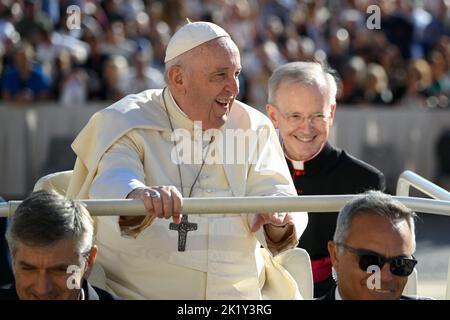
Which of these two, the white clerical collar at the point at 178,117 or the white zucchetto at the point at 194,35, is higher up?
the white zucchetto at the point at 194,35

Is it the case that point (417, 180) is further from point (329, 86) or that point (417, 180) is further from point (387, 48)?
point (387, 48)

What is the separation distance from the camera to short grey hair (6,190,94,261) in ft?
13.2

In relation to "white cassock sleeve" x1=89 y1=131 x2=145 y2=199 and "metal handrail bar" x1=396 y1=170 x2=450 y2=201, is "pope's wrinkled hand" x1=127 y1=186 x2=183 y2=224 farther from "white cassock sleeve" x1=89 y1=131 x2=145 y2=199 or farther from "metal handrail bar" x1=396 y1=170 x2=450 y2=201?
"metal handrail bar" x1=396 y1=170 x2=450 y2=201

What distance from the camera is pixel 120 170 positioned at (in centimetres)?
488

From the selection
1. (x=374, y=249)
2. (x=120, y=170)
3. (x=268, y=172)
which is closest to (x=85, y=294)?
(x=120, y=170)

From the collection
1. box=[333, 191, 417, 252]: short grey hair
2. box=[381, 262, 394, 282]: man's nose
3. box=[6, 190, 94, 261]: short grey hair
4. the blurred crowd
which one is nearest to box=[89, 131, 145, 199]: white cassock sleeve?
box=[6, 190, 94, 261]: short grey hair

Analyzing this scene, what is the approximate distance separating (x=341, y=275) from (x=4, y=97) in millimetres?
10396

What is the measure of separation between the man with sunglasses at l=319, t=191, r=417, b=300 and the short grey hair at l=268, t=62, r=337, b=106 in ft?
6.60

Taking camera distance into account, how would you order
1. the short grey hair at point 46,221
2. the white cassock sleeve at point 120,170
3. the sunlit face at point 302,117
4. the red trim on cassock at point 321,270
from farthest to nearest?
the sunlit face at point 302,117 < the red trim on cassock at point 321,270 < the white cassock sleeve at point 120,170 < the short grey hair at point 46,221

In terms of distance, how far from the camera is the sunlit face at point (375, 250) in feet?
13.5

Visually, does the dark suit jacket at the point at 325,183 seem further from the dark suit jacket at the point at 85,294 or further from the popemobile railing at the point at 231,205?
the dark suit jacket at the point at 85,294

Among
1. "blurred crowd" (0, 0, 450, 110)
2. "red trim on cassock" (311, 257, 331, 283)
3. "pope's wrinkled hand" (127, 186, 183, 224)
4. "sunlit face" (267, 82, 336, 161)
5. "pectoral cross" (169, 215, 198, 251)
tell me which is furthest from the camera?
"blurred crowd" (0, 0, 450, 110)

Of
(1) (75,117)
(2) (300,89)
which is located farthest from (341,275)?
(1) (75,117)

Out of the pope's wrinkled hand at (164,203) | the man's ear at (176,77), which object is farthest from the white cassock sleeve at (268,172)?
the pope's wrinkled hand at (164,203)
